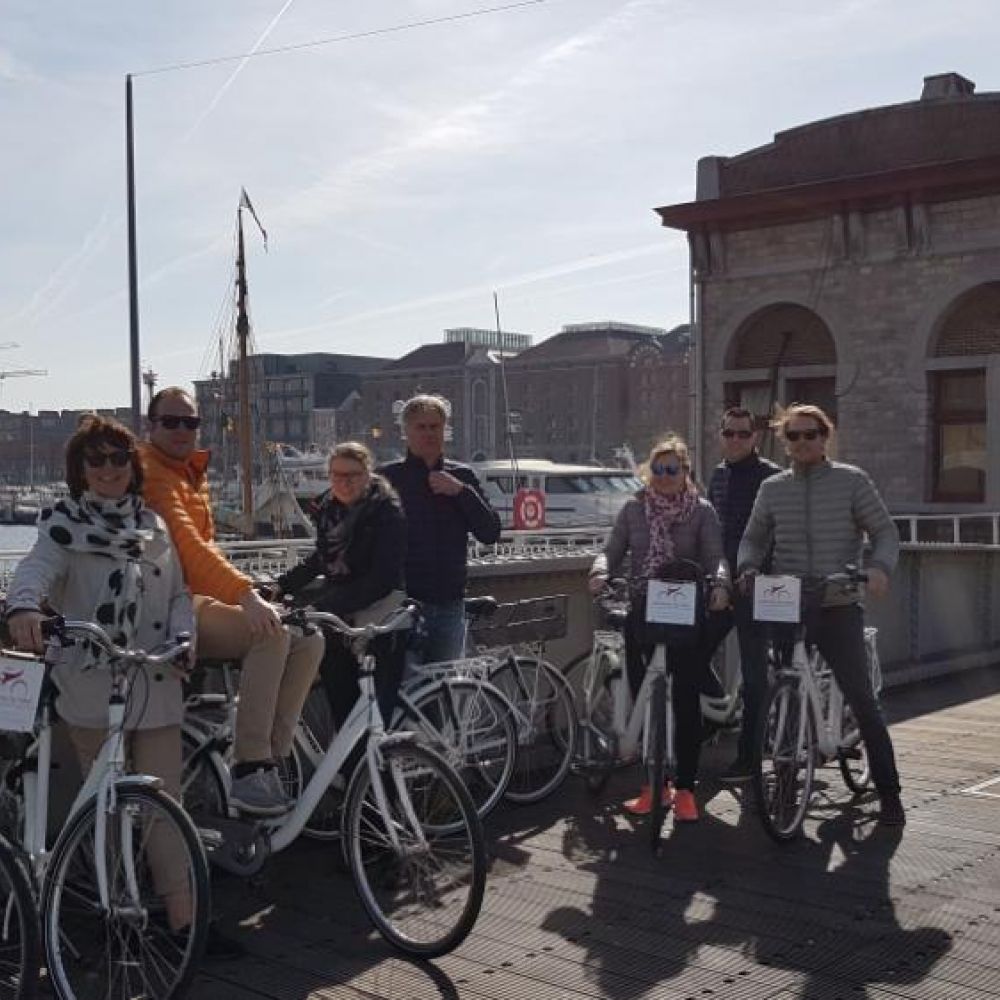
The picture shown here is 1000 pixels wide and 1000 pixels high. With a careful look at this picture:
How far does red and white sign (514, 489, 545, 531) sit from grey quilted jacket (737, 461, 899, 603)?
25.3 meters

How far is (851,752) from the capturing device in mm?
7145

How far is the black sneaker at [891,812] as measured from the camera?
6.62 meters

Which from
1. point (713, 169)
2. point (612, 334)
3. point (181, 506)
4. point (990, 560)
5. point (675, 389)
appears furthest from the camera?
point (612, 334)

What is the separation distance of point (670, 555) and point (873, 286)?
2103 centimetres

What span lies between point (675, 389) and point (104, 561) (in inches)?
4700

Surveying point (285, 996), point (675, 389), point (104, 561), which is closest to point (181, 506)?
point (104, 561)

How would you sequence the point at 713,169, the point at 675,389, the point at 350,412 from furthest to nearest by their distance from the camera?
1. the point at 350,412
2. the point at 675,389
3. the point at 713,169

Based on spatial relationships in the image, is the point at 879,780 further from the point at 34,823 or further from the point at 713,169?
the point at 713,169

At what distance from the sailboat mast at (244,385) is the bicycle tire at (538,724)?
40550 mm

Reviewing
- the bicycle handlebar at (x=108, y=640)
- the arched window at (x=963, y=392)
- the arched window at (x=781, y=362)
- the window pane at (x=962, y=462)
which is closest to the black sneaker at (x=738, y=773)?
the bicycle handlebar at (x=108, y=640)

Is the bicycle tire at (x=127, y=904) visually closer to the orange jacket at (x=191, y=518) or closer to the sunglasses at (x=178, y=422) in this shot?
the orange jacket at (x=191, y=518)

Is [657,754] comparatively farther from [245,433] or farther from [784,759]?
[245,433]

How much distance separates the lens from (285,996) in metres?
4.51

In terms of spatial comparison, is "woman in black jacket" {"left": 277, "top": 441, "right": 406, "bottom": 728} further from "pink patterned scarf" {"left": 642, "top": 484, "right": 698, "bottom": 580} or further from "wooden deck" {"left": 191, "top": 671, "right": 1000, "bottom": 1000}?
"pink patterned scarf" {"left": 642, "top": 484, "right": 698, "bottom": 580}
